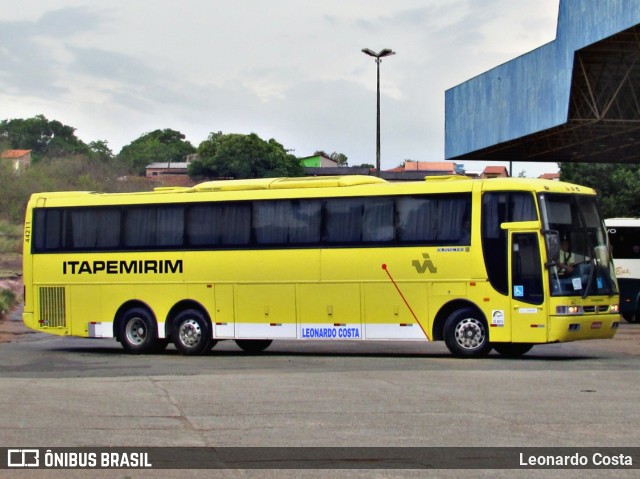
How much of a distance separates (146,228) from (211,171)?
207ft

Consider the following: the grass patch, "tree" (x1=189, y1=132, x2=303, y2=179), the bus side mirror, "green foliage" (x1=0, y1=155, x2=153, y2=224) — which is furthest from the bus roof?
"tree" (x1=189, y1=132, x2=303, y2=179)

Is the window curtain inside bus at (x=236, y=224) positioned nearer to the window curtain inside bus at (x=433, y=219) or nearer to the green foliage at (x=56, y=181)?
the window curtain inside bus at (x=433, y=219)

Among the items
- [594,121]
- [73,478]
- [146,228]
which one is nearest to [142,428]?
[73,478]

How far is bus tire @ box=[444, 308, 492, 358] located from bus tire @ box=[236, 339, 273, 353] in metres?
4.96

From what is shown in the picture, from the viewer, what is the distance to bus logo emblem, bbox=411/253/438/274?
2058cm

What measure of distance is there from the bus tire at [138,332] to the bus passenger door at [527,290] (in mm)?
7612

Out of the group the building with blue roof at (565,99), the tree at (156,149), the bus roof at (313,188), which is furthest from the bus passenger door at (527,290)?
the tree at (156,149)

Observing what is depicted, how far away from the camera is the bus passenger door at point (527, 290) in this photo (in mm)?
19469

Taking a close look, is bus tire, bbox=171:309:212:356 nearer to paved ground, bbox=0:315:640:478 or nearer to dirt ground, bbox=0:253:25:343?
paved ground, bbox=0:315:640:478

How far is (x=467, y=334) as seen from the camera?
2025cm

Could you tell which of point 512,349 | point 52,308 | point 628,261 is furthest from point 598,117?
point 52,308

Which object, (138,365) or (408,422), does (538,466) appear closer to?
(408,422)

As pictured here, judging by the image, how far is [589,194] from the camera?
2064 cm

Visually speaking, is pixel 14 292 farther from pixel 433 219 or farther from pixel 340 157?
pixel 340 157
